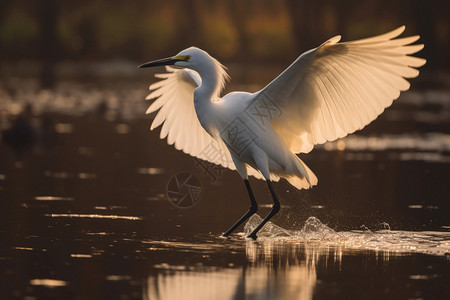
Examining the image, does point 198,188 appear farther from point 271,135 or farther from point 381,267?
point 381,267

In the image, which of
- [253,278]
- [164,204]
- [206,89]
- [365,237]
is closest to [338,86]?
[206,89]

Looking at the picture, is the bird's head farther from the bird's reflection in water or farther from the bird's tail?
the bird's reflection in water

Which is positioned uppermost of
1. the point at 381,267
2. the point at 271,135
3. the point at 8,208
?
the point at 271,135

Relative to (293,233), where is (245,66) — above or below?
above

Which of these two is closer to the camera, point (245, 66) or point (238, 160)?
point (238, 160)

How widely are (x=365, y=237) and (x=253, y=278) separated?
229 cm

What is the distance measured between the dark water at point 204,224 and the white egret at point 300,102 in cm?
77

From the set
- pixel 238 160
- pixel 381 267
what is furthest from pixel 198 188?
pixel 381 267

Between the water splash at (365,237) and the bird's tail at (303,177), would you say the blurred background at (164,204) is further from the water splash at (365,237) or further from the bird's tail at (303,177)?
the bird's tail at (303,177)

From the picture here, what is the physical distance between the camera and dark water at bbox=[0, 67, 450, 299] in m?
7.32

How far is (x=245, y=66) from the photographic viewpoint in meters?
47.0

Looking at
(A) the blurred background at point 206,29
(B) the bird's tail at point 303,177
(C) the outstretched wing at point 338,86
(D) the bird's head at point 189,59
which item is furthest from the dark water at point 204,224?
(A) the blurred background at point 206,29

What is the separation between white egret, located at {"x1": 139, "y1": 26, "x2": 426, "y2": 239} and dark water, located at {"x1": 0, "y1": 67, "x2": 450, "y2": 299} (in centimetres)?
77

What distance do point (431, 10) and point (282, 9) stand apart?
1041cm
